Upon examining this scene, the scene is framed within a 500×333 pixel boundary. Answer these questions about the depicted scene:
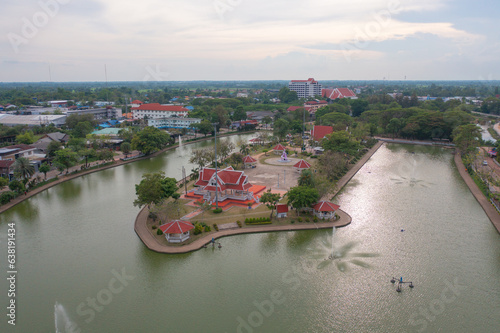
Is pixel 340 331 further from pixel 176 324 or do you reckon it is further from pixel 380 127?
pixel 380 127

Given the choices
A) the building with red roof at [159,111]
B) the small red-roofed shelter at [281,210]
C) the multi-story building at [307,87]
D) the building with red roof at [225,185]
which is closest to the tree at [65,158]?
the building with red roof at [225,185]

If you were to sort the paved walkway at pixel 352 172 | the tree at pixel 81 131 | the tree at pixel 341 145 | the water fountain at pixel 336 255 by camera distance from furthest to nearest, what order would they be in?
the tree at pixel 81 131 < the tree at pixel 341 145 < the paved walkway at pixel 352 172 < the water fountain at pixel 336 255

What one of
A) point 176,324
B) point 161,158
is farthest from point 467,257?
point 161,158

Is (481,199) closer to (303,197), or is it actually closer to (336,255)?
(303,197)

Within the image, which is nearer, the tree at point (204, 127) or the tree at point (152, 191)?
the tree at point (152, 191)

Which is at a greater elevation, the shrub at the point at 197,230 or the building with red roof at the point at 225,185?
the building with red roof at the point at 225,185

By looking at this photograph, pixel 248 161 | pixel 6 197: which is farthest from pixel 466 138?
pixel 6 197
